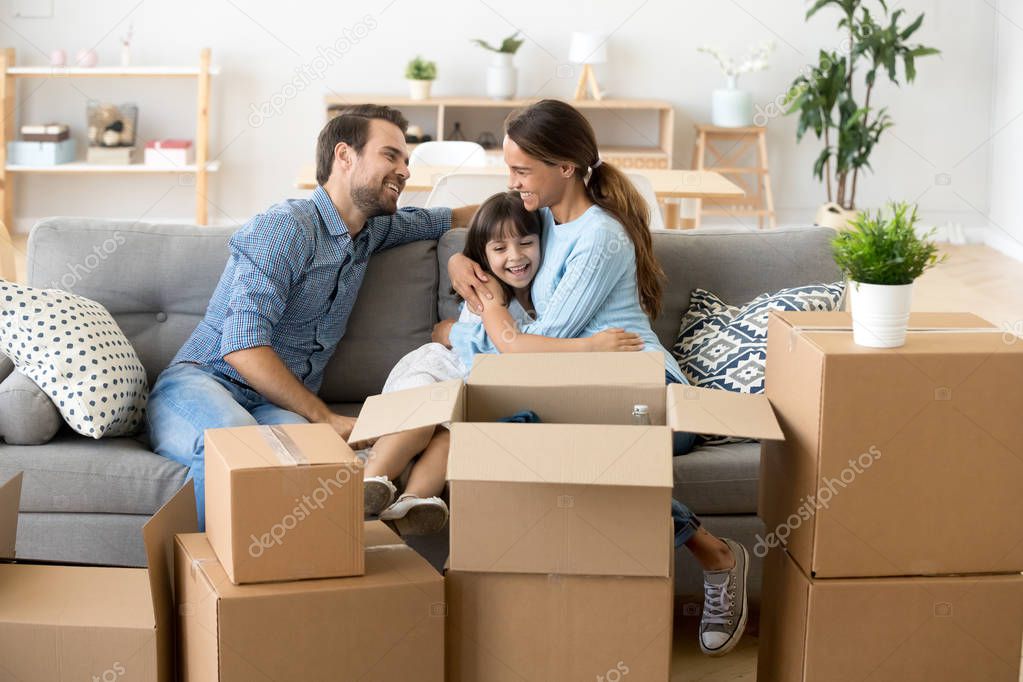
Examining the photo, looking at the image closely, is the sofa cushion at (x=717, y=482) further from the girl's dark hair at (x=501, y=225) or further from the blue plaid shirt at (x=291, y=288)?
the blue plaid shirt at (x=291, y=288)

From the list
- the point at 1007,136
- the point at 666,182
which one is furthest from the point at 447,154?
the point at 1007,136

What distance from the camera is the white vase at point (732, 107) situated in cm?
639

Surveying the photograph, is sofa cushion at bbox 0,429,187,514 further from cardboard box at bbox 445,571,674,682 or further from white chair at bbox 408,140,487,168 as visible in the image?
white chair at bbox 408,140,487,168

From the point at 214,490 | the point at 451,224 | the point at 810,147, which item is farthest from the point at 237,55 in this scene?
the point at 214,490

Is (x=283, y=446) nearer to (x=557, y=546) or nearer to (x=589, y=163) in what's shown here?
(x=557, y=546)

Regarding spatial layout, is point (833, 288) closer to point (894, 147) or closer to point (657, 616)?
point (657, 616)

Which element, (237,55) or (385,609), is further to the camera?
(237,55)

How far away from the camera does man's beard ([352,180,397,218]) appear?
2672 millimetres

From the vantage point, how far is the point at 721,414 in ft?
6.02

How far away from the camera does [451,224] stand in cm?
286

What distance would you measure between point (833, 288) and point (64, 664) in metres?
1.77

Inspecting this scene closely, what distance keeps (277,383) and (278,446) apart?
26.3 inches

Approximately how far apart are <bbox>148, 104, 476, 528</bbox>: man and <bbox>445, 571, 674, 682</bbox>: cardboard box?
76cm

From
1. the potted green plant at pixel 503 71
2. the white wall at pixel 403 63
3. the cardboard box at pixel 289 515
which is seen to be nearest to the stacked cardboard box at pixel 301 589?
the cardboard box at pixel 289 515
